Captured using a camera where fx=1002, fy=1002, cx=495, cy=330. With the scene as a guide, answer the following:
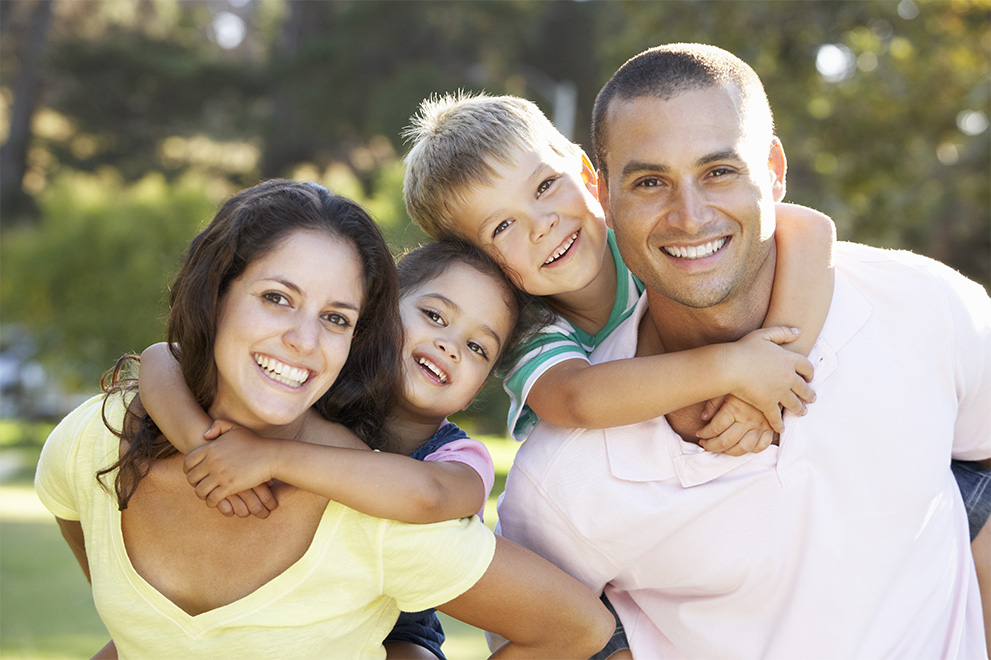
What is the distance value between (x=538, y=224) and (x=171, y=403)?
4.49 ft

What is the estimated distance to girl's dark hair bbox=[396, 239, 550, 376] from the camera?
3211mm

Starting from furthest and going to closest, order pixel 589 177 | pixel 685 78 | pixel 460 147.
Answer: pixel 589 177, pixel 460 147, pixel 685 78

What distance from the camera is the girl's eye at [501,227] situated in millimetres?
3447

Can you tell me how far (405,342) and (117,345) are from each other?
60.1ft

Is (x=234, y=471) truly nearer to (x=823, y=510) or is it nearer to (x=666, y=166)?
(x=666, y=166)

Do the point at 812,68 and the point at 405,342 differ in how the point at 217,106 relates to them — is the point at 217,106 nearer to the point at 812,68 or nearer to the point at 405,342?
the point at 812,68

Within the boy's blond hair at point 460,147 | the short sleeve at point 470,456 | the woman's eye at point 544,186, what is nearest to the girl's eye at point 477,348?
the short sleeve at point 470,456

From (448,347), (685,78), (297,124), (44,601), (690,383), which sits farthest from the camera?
(297,124)

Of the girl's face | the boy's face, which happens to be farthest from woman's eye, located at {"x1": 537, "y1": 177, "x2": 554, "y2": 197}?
the girl's face

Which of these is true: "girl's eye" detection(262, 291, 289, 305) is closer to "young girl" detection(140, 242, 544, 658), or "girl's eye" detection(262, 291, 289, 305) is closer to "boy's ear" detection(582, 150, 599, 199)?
"young girl" detection(140, 242, 544, 658)

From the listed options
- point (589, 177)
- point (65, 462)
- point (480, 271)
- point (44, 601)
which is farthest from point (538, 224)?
point (44, 601)

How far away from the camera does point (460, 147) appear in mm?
3482

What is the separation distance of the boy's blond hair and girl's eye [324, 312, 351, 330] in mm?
950

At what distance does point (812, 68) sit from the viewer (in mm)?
12211
